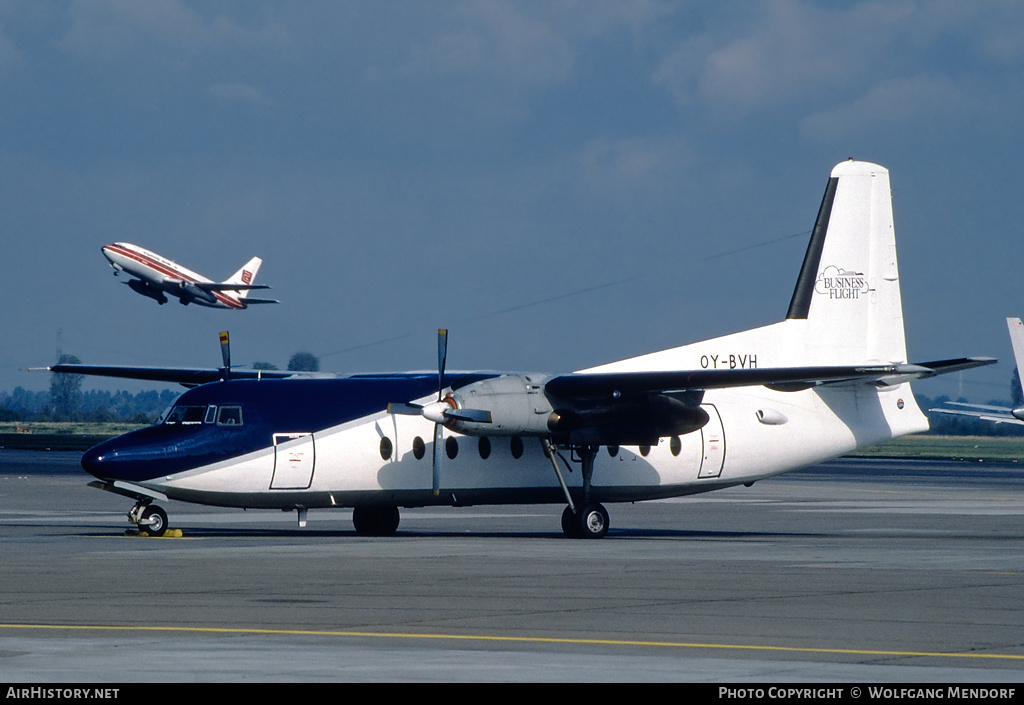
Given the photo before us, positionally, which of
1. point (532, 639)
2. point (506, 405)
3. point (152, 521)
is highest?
point (506, 405)

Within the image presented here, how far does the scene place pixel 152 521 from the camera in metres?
24.3

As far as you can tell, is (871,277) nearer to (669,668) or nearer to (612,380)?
(612,380)

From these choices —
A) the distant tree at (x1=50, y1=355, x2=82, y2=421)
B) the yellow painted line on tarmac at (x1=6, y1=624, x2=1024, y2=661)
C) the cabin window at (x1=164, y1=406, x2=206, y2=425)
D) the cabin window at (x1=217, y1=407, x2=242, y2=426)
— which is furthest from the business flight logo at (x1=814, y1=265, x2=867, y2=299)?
the distant tree at (x1=50, y1=355, x2=82, y2=421)

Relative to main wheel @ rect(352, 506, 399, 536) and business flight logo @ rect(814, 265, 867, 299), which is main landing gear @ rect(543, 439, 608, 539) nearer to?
main wheel @ rect(352, 506, 399, 536)

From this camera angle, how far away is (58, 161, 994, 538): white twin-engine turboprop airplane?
24016 mm

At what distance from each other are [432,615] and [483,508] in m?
25.6

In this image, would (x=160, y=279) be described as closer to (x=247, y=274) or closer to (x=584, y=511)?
(x=247, y=274)

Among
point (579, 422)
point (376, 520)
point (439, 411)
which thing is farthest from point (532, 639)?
point (376, 520)

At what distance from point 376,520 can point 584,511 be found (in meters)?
3.87

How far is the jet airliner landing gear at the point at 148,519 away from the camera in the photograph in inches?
953

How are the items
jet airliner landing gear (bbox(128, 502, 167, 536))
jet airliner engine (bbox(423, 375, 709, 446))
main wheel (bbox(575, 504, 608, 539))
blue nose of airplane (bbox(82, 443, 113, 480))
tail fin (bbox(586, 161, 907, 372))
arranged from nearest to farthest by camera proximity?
blue nose of airplane (bbox(82, 443, 113, 480))
jet airliner landing gear (bbox(128, 502, 167, 536))
jet airliner engine (bbox(423, 375, 709, 446))
main wheel (bbox(575, 504, 608, 539))
tail fin (bbox(586, 161, 907, 372))

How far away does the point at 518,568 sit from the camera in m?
18.6

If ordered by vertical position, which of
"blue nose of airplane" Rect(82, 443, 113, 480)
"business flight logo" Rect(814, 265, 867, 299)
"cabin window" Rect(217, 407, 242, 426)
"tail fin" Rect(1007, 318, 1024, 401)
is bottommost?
"blue nose of airplane" Rect(82, 443, 113, 480)
